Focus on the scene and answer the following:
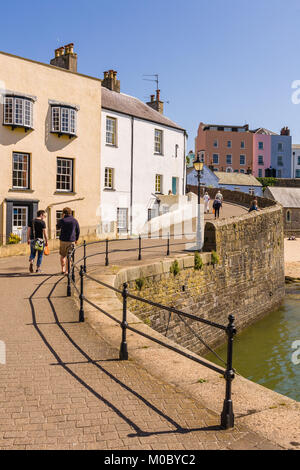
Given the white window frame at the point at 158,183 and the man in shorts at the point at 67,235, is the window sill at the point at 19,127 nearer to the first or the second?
the white window frame at the point at 158,183

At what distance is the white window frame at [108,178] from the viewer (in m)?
26.5

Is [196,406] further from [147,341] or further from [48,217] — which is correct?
[48,217]

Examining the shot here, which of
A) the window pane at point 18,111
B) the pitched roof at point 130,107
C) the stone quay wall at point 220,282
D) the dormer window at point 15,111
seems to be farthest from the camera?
the pitched roof at point 130,107

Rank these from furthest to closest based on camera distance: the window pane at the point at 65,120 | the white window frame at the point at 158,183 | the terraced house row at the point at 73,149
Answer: the white window frame at the point at 158,183 → the window pane at the point at 65,120 → the terraced house row at the point at 73,149

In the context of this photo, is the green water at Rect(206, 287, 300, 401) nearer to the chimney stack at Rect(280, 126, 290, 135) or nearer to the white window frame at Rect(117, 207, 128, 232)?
the white window frame at Rect(117, 207, 128, 232)

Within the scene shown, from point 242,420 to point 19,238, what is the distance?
18207 mm

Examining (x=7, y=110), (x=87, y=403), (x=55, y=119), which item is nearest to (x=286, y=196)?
(x=55, y=119)

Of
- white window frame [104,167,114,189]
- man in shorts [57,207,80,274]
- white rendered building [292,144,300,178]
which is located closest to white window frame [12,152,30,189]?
white window frame [104,167,114,189]

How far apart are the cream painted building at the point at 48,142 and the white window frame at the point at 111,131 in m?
1.37

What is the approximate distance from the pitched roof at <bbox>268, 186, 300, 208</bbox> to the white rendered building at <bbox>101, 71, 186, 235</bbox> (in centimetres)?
2867

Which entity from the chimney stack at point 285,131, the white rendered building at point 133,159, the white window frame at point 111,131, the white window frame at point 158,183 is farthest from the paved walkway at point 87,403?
the chimney stack at point 285,131

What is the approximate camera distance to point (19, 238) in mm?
20562
